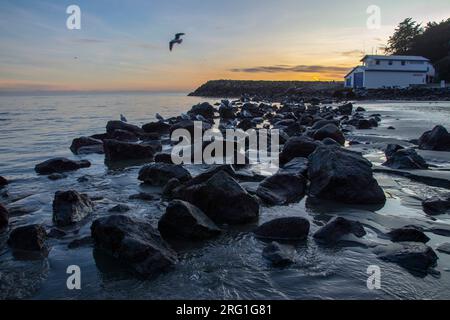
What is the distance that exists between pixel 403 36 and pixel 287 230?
90.7 m

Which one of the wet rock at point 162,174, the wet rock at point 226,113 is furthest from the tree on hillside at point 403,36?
the wet rock at point 162,174

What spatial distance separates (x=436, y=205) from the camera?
21.0 feet

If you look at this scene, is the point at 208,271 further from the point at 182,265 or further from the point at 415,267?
the point at 415,267

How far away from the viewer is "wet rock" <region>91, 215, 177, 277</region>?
4.53m

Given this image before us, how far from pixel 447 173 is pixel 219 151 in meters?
5.89

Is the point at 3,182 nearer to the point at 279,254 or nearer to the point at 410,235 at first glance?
the point at 279,254

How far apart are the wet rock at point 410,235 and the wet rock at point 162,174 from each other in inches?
170

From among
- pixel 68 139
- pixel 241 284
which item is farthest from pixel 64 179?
pixel 68 139

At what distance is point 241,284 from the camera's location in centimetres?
426

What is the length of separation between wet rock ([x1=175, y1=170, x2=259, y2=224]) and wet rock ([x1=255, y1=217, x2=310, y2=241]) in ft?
2.17

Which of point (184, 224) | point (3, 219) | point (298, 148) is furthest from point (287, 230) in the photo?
point (298, 148)

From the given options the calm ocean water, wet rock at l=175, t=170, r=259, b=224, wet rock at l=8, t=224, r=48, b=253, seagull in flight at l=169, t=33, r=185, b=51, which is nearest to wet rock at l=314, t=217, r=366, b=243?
the calm ocean water

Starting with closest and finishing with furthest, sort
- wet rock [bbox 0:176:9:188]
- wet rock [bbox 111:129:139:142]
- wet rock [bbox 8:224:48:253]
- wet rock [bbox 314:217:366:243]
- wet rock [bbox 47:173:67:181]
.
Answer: wet rock [bbox 8:224:48:253] → wet rock [bbox 314:217:366:243] → wet rock [bbox 0:176:9:188] → wet rock [bbox 47:173:67:181] → wet rock [bbox 111:129:139:142]

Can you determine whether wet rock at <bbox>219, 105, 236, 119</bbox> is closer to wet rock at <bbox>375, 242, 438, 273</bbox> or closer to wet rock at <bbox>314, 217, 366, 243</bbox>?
wet rock at <bbox>314, 217, 366, 243</bbox>
